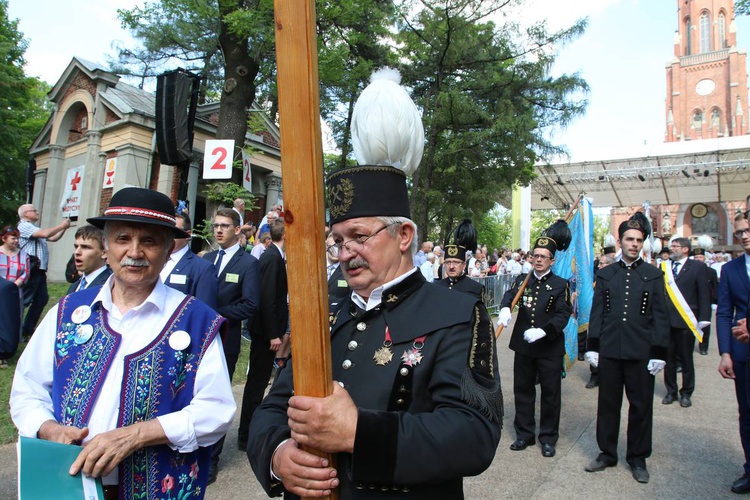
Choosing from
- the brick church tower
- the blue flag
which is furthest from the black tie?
the brick church tower

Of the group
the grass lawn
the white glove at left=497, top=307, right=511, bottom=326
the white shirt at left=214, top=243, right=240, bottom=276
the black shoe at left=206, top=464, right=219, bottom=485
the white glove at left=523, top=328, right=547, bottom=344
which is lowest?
the black shoe at left=206, top=464, right=219, bottom=485

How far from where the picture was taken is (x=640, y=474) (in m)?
4.47

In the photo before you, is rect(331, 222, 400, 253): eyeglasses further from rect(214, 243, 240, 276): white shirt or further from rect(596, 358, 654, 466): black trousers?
rect(596, 358, 654, 466): black trousers

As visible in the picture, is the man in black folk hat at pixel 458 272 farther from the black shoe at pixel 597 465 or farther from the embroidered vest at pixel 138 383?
the embroidered vest at pixel 138 383

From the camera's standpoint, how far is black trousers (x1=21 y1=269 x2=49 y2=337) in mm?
8383

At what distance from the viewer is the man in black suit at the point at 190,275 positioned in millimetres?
4086

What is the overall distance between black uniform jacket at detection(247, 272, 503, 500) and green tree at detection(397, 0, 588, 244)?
13.7 m

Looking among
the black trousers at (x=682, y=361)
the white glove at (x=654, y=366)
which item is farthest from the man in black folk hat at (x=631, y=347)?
the black trousers at (x=682, y=361)

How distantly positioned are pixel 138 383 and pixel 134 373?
0.04 meters

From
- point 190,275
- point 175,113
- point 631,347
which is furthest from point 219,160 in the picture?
point 631,347

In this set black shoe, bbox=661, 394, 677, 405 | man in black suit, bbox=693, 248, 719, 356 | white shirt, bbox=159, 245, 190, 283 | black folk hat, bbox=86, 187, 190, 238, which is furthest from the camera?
man in black suit, bbox=693, 248, 719, 356

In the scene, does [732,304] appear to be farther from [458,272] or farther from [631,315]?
[458,272]

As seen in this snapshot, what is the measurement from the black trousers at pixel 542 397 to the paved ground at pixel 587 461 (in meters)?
0.21

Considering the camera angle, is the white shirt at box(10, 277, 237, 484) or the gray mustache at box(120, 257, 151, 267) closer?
the white shirt at box(10, 277, 237, 484)
